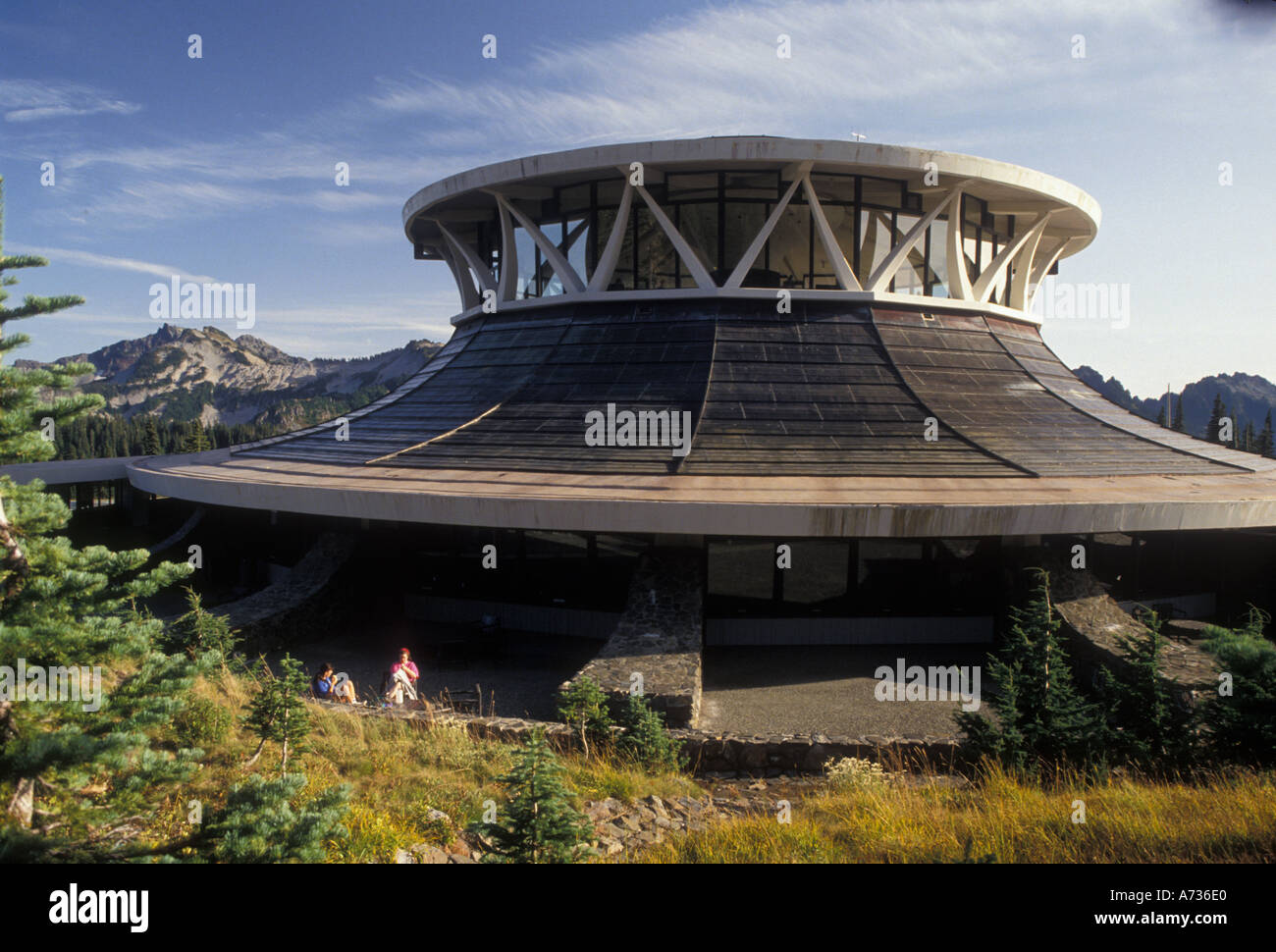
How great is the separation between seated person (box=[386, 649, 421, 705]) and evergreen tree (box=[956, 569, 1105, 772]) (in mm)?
7624

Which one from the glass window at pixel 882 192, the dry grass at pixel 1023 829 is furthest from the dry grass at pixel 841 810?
the glass window at pixel 882 192

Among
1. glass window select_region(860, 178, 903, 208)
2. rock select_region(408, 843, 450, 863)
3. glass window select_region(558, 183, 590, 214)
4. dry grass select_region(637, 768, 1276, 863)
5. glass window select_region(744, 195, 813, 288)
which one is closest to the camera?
dry grass select_region(637, 768, 1276, 863)

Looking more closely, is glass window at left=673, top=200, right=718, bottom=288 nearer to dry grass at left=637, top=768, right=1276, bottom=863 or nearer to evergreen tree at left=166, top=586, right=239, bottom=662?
evergreen tree at left=166, top=586, right=239, bottom=662

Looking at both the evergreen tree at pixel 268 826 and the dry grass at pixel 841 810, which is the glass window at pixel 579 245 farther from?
the evergreen tree at pixel 268 826

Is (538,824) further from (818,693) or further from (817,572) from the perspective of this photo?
(817,572)

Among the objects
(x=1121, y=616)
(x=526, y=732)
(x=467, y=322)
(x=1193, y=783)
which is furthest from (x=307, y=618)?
(x=1121, y=616)

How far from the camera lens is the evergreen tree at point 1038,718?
25.3ft

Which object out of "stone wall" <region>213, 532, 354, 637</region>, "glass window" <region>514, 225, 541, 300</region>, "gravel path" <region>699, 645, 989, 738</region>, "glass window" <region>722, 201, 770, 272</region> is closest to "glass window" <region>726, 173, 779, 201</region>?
"glass window" <region>722, 201, 770, 272</region>

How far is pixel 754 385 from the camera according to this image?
16.8 meters

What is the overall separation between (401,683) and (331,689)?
1.16 meters

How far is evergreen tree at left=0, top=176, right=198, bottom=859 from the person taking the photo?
15.2ft

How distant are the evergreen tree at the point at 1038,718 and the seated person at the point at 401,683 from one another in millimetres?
7624

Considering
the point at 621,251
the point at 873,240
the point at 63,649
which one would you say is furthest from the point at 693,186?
the point at 63,649
